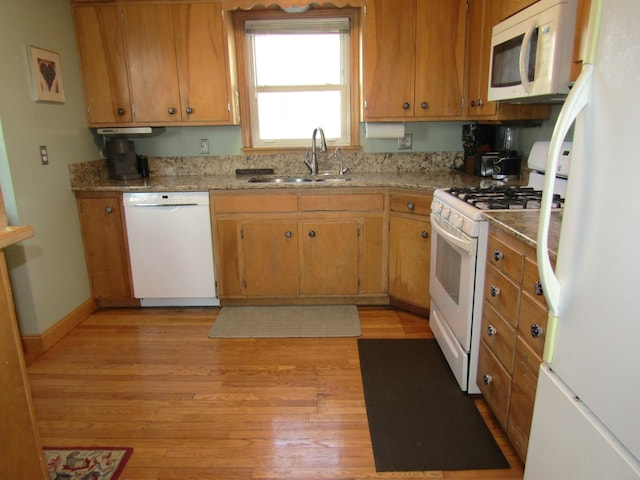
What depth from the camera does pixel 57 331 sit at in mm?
2883

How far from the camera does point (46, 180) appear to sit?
9.21 feet

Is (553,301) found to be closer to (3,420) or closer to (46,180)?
(3,420)

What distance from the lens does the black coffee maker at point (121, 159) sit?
334 centimetres

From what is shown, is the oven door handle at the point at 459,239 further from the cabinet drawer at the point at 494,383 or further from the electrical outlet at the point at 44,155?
the electrical outlet at the point at 44,155

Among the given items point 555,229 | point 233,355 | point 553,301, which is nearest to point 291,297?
point 233,355

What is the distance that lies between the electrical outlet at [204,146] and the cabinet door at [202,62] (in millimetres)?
321

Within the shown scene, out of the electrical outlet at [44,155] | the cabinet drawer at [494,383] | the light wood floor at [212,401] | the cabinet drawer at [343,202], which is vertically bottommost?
the light wood floor at [212,401]

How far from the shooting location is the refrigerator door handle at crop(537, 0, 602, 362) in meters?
0.96

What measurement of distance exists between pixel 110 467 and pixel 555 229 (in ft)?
6.41

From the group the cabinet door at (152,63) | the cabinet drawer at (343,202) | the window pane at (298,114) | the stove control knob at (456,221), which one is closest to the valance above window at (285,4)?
the cabinet door at (152,63)

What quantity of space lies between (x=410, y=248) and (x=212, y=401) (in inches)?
62.2

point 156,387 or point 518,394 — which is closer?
point 518,394

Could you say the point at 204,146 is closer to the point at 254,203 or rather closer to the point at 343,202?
the point at 254,203

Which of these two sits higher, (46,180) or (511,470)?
(46,180)
